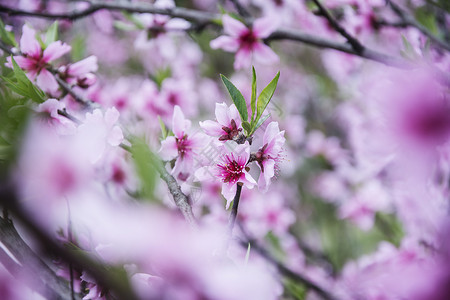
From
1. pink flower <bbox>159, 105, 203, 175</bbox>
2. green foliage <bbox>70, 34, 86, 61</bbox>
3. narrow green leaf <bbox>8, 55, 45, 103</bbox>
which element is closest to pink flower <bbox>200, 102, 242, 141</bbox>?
pink flower <bbox>159, 105, 203, 175</bbox>

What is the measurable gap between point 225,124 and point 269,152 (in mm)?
104

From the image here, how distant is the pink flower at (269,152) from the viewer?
0.63 m

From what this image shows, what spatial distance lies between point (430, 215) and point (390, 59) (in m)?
0.54

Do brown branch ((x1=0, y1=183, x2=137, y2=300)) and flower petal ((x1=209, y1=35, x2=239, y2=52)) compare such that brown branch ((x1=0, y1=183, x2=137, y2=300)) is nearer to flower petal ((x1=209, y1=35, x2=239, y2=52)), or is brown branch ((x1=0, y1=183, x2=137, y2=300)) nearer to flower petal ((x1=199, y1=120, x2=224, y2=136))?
flower petal ((x1=199, y1=120, x2=224, y2=136))

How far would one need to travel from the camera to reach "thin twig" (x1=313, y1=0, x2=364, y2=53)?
3.38 ft

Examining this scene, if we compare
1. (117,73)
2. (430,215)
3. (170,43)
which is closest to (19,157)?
(170,43)

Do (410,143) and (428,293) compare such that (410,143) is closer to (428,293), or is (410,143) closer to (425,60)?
(428,293)

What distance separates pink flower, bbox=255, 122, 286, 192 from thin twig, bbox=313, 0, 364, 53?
21.5 inches

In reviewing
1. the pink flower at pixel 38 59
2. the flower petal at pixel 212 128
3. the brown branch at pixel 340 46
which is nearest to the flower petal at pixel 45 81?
the pink flower at pixel 38 59

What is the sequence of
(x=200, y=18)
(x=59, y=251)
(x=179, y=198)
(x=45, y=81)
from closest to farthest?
(x=59, y=251), (x=179, y=198), (x=45, y=81), (x=200, y=18)

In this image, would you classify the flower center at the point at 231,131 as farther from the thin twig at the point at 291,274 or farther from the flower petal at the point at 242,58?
the thin twig at the point at 291,274

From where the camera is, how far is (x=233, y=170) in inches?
26.4

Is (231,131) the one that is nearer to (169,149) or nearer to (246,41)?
(169,149)

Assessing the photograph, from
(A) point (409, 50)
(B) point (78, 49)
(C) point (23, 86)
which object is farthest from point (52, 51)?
(A) point (409, 50)
